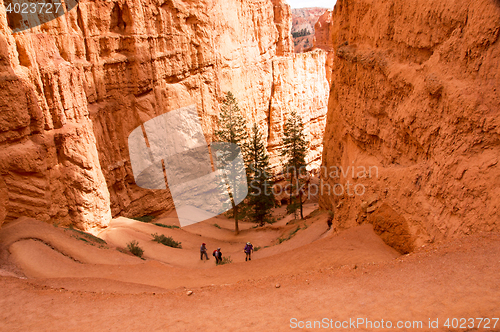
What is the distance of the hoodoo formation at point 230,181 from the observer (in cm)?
586

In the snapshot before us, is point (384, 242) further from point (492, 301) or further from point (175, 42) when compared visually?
point (175, 42)

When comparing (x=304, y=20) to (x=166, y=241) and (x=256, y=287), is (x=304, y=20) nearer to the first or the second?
(x=166, y=241)

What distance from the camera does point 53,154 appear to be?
14.1 meters

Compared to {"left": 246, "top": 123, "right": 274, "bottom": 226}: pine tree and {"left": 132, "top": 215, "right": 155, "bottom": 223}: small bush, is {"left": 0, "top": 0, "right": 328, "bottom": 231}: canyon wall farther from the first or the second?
{"left": 246, "top": 123, "right": 274, "bottom": 226}: pine tree

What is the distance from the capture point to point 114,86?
2022 cm

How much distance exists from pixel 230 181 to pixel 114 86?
10.1 meters

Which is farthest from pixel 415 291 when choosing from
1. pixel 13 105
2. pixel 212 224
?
pixel 212 224

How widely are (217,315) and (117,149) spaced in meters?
16.8

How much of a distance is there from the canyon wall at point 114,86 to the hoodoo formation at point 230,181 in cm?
11

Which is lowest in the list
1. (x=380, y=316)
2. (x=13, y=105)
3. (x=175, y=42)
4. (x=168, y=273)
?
(x=168, y=273)

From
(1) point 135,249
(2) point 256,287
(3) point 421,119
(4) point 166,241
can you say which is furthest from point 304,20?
(2) point 256,287

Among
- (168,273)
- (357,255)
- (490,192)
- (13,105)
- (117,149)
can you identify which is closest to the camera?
(490,192)

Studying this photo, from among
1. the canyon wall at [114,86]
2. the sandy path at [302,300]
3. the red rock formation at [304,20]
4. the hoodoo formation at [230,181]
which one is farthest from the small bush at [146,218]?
the red rock formation at [304,20]

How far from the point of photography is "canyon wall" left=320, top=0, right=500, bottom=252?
601cm
